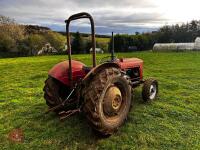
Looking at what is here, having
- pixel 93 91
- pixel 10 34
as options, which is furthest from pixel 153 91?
pixel 10 34

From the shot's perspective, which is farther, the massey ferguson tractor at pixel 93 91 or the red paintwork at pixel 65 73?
the red paintwork at pixel 65 73

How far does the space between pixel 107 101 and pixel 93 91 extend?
442 mm

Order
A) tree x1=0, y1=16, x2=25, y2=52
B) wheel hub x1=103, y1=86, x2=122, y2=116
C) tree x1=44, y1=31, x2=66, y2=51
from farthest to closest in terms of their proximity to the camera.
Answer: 1. tree x1=44, y1=31, x2=66, y2=51
2. tree x1=0, y1=16, x2=25, y2=52
3. wheel hub x1=103, y1=86, x2=122, y2=116

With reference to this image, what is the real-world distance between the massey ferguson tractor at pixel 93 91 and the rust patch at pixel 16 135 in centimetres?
75

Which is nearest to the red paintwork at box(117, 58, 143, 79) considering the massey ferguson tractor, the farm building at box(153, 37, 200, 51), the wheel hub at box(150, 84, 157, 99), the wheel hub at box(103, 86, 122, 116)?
the massey ferguson tractor

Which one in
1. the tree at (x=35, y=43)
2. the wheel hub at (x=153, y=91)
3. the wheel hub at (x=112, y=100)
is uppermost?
the tree at (x=35, y=43)

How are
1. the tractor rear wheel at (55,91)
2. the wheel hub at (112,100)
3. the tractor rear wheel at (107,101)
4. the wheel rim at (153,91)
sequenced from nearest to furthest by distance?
the tractor rear wheel at (107,101) → the wheel hub at (112,100) → the tractor rear wheel at (55,91) → the wheel rim at (153,91)

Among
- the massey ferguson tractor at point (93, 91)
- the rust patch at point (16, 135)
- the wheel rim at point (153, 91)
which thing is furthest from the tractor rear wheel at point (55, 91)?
the wheel rim at point (153, 91)

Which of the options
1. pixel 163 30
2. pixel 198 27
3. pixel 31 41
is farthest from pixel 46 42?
pixel 198 27

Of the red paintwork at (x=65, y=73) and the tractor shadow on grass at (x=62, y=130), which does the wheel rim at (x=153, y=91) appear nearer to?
the tractor shadow on grass at (x=62, y=130)

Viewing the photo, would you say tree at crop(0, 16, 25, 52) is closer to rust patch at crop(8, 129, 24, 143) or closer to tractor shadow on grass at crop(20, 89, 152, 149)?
tractor shadow on grass at crop(20, 89, 152, 149)

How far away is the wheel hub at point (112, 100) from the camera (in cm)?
474

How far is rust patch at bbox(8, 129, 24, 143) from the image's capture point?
4866mm

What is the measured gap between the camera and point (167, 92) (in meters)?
8.21
